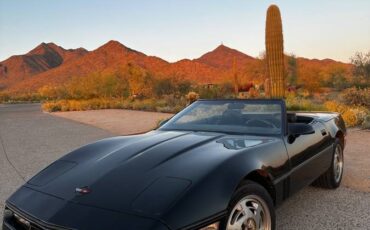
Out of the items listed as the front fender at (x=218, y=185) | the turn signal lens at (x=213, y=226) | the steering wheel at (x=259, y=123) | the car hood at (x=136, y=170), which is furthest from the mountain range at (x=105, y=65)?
the turn signal lens at (x=213, y=226)

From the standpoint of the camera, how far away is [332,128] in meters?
4.66

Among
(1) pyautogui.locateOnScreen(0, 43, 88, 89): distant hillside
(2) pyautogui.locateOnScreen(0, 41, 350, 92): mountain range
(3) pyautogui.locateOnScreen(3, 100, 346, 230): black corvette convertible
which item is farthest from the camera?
(1) pyautogui.locateOnScreen(0, 43, 88, 89): distant hillside

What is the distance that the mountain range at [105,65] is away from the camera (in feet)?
269

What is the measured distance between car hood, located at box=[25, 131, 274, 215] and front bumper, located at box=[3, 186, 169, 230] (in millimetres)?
58

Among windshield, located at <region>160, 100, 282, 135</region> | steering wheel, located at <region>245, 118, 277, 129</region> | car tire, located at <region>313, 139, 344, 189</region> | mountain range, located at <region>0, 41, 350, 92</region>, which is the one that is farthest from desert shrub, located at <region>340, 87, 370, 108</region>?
mountain range, located at <region>0, 41, 350, 92</region>

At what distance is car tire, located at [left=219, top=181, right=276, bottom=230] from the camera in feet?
7.95

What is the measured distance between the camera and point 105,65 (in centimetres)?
10162

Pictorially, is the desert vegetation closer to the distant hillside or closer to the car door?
the car door

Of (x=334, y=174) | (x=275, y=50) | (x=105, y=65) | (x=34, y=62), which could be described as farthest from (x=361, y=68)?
(x=34, y=62)

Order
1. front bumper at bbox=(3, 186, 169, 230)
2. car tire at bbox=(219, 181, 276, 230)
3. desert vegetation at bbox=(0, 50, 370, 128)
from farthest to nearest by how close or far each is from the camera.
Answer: desert vegetation at bbox=(0, 50, 370, 128) < car tire at bbox=(219, 181, 276, 230) < front bumper at bbox=(3, 186, 169, 230)

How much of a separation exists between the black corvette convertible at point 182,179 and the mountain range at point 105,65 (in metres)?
57.6

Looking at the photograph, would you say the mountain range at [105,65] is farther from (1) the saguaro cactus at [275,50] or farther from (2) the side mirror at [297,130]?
(2) the side mirror at [297,130]

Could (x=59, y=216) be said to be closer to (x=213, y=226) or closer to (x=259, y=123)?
(x=213, y=226)

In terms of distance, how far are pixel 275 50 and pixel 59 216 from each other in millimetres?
15133
